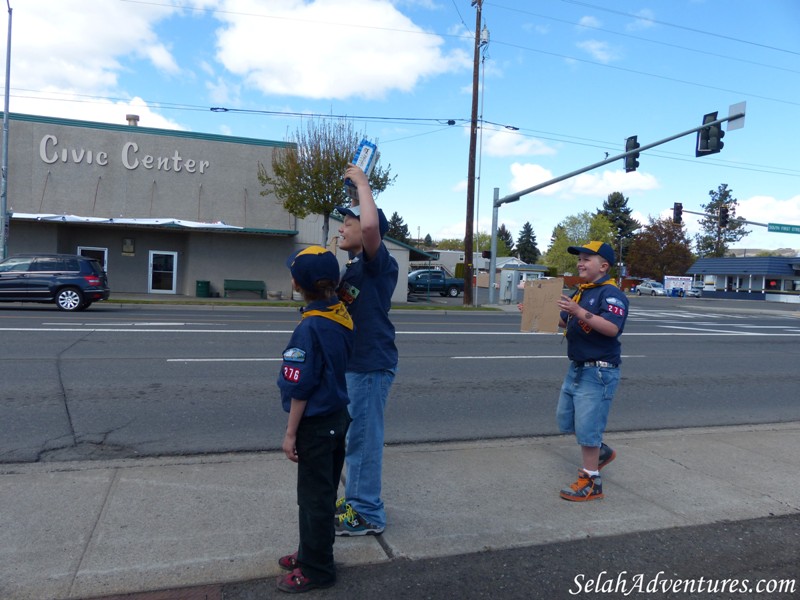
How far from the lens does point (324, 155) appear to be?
24953 millimetres

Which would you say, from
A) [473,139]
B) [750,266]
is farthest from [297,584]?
[750,266]

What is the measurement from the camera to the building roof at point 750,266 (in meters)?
62.4

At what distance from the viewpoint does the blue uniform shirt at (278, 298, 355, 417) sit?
3.25 m

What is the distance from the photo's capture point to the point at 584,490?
4816 millimetres

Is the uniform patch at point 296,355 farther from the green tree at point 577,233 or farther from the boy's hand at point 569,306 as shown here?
the green tree at point 577,233

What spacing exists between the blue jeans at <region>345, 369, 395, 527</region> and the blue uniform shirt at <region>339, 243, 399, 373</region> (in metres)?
0.08

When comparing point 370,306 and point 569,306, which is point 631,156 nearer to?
point 569,306

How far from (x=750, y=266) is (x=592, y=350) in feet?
224

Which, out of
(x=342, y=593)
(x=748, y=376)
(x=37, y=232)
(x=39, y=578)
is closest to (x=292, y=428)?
(x=342, y=593)

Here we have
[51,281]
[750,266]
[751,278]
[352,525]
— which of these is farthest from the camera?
[751,278]

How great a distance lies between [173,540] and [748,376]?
10.2m

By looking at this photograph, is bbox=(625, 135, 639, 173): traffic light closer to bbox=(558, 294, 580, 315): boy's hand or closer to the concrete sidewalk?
the concrete sidewalk

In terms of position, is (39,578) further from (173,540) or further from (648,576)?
(648,576)

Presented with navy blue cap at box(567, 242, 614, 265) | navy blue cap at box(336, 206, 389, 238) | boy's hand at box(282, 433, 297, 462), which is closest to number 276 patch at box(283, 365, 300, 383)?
boy's hand at box(282, 433, 297, 462)
